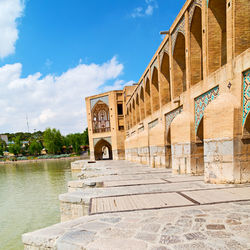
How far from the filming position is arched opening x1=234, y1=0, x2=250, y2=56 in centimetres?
483

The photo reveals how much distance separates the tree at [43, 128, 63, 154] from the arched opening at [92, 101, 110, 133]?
89.2 ft

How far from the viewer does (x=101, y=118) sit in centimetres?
2770

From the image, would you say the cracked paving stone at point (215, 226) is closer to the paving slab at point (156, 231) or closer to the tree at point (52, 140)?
the paving slab at point (156, 231)

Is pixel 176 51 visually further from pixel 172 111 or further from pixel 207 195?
pixel 207 195

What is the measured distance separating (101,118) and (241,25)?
23803mm

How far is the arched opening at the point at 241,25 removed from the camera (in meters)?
4.83

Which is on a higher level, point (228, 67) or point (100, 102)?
point (100, 102)

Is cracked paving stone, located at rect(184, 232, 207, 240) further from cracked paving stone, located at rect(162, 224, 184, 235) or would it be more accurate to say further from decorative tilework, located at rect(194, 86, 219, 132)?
→ decorative tilework, located at rect(194, 86, 219, 132)

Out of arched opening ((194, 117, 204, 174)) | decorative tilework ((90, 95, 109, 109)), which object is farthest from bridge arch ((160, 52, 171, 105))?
decorative tilework ((90, 95, 109, 109))

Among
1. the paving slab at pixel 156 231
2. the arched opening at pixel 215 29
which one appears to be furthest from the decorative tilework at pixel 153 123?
the paving slab at pixel 156 231

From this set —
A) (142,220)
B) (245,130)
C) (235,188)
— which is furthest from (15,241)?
(245,130)

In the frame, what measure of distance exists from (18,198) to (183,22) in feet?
39.0

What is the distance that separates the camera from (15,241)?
5.43m

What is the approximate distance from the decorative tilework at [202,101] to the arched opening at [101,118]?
68.4 ft
